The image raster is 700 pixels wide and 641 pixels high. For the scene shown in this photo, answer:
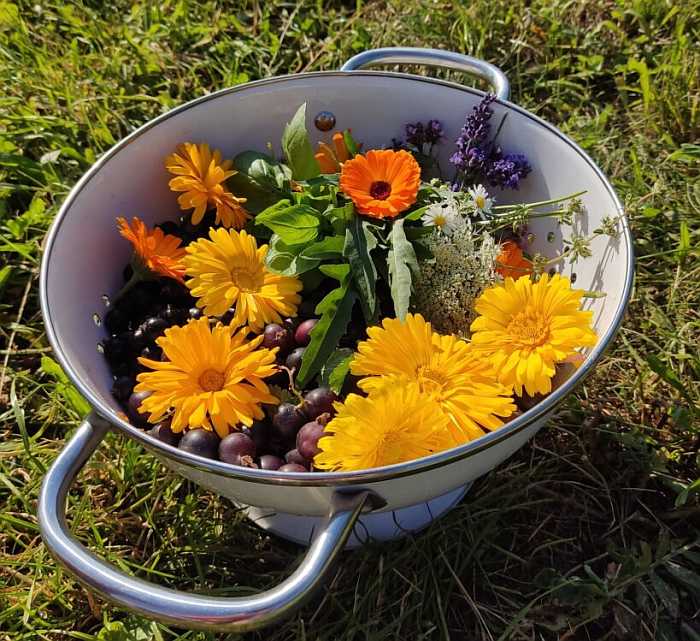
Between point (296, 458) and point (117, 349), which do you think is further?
point (117, 349)

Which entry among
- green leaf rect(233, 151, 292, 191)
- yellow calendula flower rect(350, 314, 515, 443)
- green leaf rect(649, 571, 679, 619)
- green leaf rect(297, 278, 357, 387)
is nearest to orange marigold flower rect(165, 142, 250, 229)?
green leaf rect(233, 151, 292, 191)

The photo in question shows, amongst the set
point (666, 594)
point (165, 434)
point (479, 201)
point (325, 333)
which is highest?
point (479, 201)

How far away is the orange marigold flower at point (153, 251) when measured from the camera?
1012 mm

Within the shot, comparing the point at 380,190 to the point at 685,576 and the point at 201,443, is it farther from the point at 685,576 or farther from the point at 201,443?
the point at 685,576

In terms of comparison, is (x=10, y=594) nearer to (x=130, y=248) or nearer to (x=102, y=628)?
(x=102, y=628)

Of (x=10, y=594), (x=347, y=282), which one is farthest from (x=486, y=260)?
(x=10, y=594)

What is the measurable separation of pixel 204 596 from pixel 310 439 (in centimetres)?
23

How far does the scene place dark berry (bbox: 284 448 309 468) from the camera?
867 millimetres

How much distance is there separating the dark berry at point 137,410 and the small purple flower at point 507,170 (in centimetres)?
54

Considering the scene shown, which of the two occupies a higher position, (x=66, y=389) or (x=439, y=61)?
(x=439, y=61)

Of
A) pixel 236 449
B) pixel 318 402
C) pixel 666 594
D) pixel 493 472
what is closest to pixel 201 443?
pixel 236 449

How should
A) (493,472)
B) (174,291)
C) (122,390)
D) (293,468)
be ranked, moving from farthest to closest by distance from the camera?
(493,472) < (174,291) < (122,390) < (293,468)

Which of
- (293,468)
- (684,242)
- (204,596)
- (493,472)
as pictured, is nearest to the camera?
(204,596)

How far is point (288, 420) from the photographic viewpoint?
90 cm
